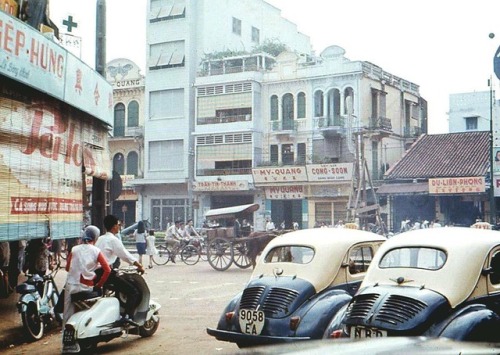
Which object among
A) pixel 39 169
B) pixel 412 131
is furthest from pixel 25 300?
pixel 412 131

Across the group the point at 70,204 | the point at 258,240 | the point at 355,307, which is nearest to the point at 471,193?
the point at 258,240

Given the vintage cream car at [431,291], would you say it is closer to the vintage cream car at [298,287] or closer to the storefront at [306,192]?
the vintage cream car at [298,287]

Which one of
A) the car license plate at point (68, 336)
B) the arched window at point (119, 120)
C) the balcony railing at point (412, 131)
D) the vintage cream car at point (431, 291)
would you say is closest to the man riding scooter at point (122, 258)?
the car license plate at point (68, 336)

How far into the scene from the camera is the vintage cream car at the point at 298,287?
291 inches

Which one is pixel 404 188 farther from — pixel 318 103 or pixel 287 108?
pixel 287 108

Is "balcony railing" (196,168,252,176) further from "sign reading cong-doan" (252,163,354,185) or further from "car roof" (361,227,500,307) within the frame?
"car roof" (361,227,500,307)

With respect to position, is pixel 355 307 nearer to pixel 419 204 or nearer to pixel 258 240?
pixel 258 240

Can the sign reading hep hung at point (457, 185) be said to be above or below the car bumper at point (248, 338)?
above

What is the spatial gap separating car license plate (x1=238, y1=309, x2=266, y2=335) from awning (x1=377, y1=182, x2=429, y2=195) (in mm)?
26804

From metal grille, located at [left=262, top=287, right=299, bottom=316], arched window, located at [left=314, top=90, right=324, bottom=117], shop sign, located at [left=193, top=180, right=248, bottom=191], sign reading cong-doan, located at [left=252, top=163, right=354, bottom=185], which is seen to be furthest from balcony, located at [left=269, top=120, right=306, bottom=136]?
metal grille, located at [left=262, top=287, right=299, bottom=316]

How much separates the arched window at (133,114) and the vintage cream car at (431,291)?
38.3 m

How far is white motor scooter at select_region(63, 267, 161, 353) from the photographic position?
7715mm

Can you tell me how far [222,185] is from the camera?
40250mm

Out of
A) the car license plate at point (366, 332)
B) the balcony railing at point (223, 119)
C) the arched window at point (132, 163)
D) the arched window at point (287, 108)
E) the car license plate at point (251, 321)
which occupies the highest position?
the arched window at point (287, 108)
